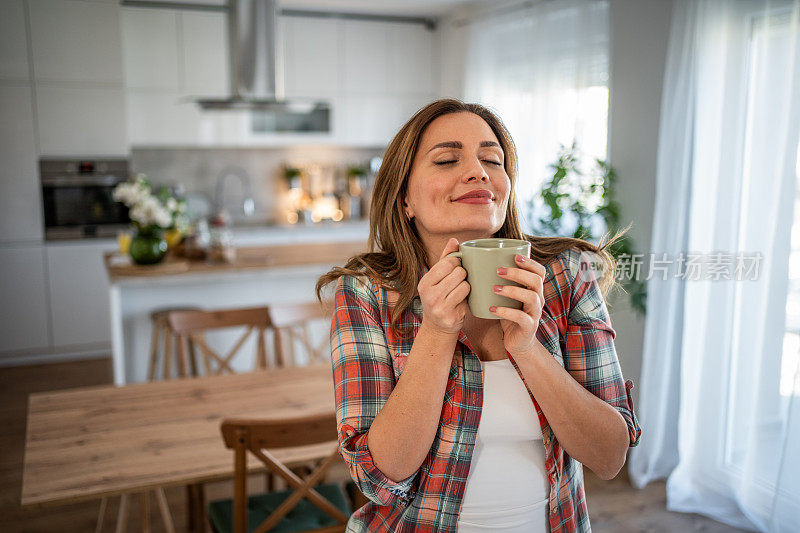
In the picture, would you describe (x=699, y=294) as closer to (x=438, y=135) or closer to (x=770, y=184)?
(x=770, y=184)

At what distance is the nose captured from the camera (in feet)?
3.44

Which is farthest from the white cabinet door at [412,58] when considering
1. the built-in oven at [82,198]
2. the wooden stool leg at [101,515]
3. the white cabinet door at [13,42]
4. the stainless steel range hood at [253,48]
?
the wooden stool leg at [101,515]

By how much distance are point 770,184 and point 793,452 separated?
3.27 feet

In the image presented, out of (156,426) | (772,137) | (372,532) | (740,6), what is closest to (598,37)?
(740,6)

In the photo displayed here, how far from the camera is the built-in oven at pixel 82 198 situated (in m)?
4.95

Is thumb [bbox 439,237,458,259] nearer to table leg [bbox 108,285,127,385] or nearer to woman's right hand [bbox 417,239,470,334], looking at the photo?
woman's right hand [bbox 417,239,470,334]

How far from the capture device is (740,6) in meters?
2.75

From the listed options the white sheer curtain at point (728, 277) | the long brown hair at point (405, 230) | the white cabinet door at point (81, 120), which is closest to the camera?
the long brown hair at point (405, 230)

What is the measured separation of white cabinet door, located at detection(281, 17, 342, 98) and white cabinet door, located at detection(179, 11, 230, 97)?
491 mm

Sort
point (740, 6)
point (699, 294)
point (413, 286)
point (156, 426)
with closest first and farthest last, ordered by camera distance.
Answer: point (413, 286), point (156, 426), point (740, 6), point (699, 294)

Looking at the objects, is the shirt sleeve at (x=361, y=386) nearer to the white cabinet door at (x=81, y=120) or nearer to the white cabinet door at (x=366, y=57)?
the white cabinet door at (x=81, y=120)

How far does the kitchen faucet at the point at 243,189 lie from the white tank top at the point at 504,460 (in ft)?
16.8

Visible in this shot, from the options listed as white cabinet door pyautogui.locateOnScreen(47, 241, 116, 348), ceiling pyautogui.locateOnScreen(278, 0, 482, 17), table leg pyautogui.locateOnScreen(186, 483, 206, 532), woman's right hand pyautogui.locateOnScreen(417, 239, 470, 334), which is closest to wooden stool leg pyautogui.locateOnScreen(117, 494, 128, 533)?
table leg pyautogui.locateOnScreen(186, 483, 206, 532)

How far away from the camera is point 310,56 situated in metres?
5.70
